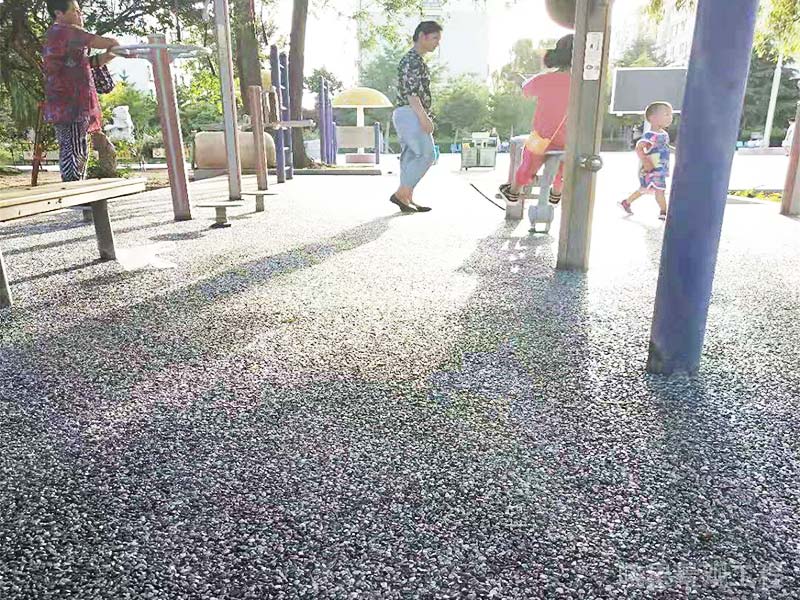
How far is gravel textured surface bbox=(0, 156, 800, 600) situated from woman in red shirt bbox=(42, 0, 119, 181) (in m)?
1.72

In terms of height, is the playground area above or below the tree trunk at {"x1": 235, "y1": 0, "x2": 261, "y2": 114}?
below

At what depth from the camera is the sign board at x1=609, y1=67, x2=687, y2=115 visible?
45.0 ft

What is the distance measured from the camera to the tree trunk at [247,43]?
9.48 m

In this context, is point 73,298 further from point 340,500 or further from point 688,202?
point 688,202

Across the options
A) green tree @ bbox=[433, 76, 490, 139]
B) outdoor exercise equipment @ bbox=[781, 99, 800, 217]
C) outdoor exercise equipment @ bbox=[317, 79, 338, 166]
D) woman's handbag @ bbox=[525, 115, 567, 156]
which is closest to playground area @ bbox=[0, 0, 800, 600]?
woman's handbag @ bbox=[525, 115, 567, 156]

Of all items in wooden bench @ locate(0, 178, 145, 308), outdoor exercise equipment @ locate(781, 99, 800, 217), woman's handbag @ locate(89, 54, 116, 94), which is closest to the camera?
wooden bench @ locate(0, 178, 145, 308)

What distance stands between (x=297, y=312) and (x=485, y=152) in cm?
1265

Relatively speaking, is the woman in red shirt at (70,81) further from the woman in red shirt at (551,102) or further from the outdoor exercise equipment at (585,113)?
the outdoor exercise equipment at (585,113)

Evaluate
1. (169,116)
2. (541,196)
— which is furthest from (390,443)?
(169,116)

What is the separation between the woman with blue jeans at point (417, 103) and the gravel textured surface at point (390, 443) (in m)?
2.39

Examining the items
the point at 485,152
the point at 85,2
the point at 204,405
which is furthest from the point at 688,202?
the point at 485,152

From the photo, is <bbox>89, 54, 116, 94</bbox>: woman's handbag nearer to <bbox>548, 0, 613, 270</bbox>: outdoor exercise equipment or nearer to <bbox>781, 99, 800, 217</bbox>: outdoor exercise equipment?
<bbox>548, 0, 613, 270</bbox>: outdoor exercise equipment

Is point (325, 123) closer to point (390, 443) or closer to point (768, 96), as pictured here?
point (390, 443)

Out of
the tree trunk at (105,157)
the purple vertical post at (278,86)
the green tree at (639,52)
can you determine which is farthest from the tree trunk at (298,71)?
the green tree at (639,52)
